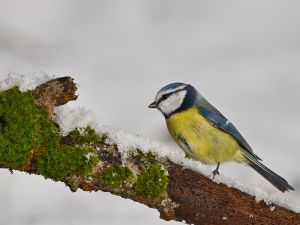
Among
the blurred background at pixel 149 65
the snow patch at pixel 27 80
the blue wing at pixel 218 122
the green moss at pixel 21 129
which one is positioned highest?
the blurred background at pixel 149 65

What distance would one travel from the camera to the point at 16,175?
461cm

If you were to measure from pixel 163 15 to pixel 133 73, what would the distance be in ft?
4.03

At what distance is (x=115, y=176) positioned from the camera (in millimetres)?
2590

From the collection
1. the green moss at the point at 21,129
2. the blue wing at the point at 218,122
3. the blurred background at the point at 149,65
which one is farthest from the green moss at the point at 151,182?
the blurred background at the point at 149,65

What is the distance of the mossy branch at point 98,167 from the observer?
2.52 metres

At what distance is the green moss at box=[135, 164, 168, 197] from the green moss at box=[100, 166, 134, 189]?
1.6 inches

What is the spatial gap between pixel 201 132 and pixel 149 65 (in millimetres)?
3265

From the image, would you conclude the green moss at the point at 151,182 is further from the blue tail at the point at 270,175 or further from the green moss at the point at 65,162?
the blue tail at the point at 270,175

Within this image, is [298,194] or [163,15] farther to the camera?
[163,15]

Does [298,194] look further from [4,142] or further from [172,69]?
[4,142]

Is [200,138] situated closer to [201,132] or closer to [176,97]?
[201,132]

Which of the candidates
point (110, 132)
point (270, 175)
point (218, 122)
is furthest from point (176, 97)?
point (110, 132)

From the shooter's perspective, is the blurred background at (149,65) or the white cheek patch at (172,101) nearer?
the white cheek patch at (172,101)

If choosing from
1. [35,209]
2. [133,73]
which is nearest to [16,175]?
[35,209]
